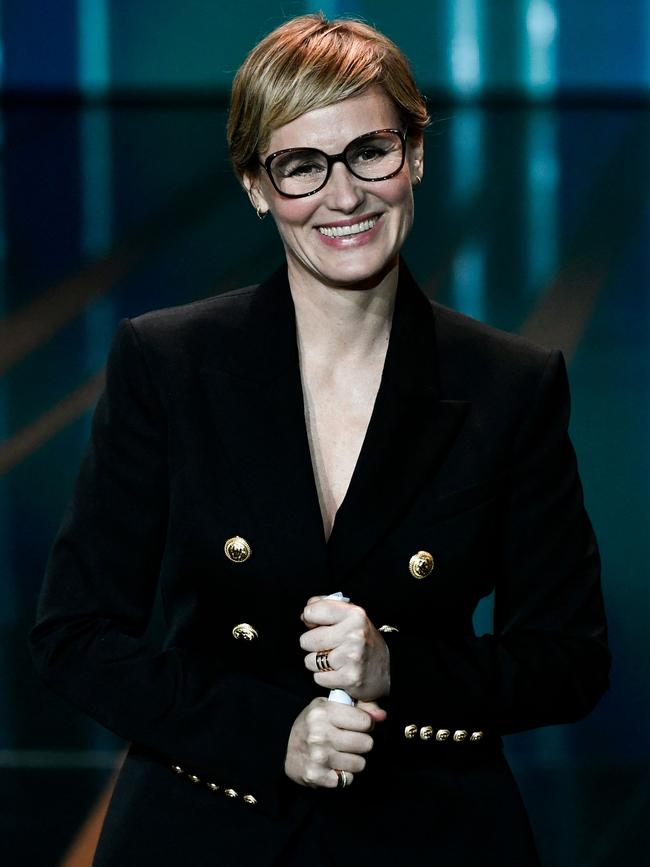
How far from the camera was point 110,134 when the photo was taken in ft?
32.8

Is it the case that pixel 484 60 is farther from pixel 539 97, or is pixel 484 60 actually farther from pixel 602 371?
pixel 602 371

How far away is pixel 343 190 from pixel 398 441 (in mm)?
290

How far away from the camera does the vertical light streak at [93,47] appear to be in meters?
10.5

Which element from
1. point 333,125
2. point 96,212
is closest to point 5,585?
point 333,125

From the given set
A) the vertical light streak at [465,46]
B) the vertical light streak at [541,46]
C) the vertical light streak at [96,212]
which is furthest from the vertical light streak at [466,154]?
the vertical light streak at [96,212]

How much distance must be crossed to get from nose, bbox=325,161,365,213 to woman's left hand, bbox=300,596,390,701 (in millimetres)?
444

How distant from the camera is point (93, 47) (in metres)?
10.7

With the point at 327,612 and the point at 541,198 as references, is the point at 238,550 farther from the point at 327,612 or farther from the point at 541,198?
the point at 541,198

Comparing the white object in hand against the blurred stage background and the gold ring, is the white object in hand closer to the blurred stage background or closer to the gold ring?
the gold ring

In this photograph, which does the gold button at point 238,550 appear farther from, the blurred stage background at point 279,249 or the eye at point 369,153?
the blurred stage background at point 279,249

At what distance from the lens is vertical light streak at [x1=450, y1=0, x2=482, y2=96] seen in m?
10.7

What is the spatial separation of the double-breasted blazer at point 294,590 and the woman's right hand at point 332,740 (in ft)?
0.21

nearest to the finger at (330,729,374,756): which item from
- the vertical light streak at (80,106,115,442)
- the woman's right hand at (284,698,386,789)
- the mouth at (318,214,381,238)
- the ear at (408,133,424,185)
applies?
the woman's right hand at (284,698,386,789)

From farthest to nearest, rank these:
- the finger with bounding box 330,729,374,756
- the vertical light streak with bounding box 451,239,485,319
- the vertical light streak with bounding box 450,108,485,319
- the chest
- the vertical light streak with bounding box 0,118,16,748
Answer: the vertical light streak with bounding box 450,108,485,319, the vertical light streak with bounding box 451,239,485,319, the vertical light streak with bounding box 0,118,16,748, the chest, the finger with bounding box 330,729,374,756
